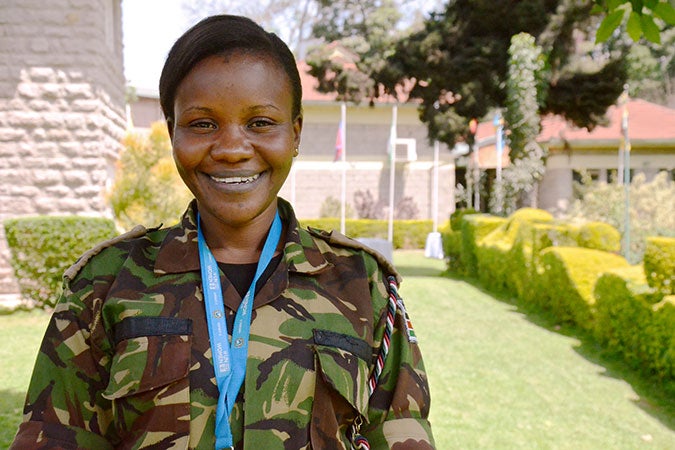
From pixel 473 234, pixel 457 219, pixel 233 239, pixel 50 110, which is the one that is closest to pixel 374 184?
pixel 457 219

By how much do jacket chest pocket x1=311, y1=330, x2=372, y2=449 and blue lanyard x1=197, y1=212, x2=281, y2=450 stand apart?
0.17 metres

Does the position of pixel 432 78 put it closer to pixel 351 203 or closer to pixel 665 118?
pixel 351 203

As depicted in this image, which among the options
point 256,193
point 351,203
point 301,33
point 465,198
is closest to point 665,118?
point 465,198

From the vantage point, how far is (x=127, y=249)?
166cm

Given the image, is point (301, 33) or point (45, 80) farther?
point (301, 33)

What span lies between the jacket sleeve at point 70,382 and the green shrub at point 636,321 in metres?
5.61

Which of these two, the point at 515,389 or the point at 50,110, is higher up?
the point at 50,110

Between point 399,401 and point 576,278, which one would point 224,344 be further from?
point 576,278

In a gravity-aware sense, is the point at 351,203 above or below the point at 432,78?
below

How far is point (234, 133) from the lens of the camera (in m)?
1.58

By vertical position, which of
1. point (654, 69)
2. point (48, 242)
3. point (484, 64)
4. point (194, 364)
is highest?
point (654, 69)

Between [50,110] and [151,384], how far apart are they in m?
8.78

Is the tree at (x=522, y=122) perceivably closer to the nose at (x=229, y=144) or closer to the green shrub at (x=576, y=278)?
the green shrub at (x=576, y=278)

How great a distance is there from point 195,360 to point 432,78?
17.6 metres
